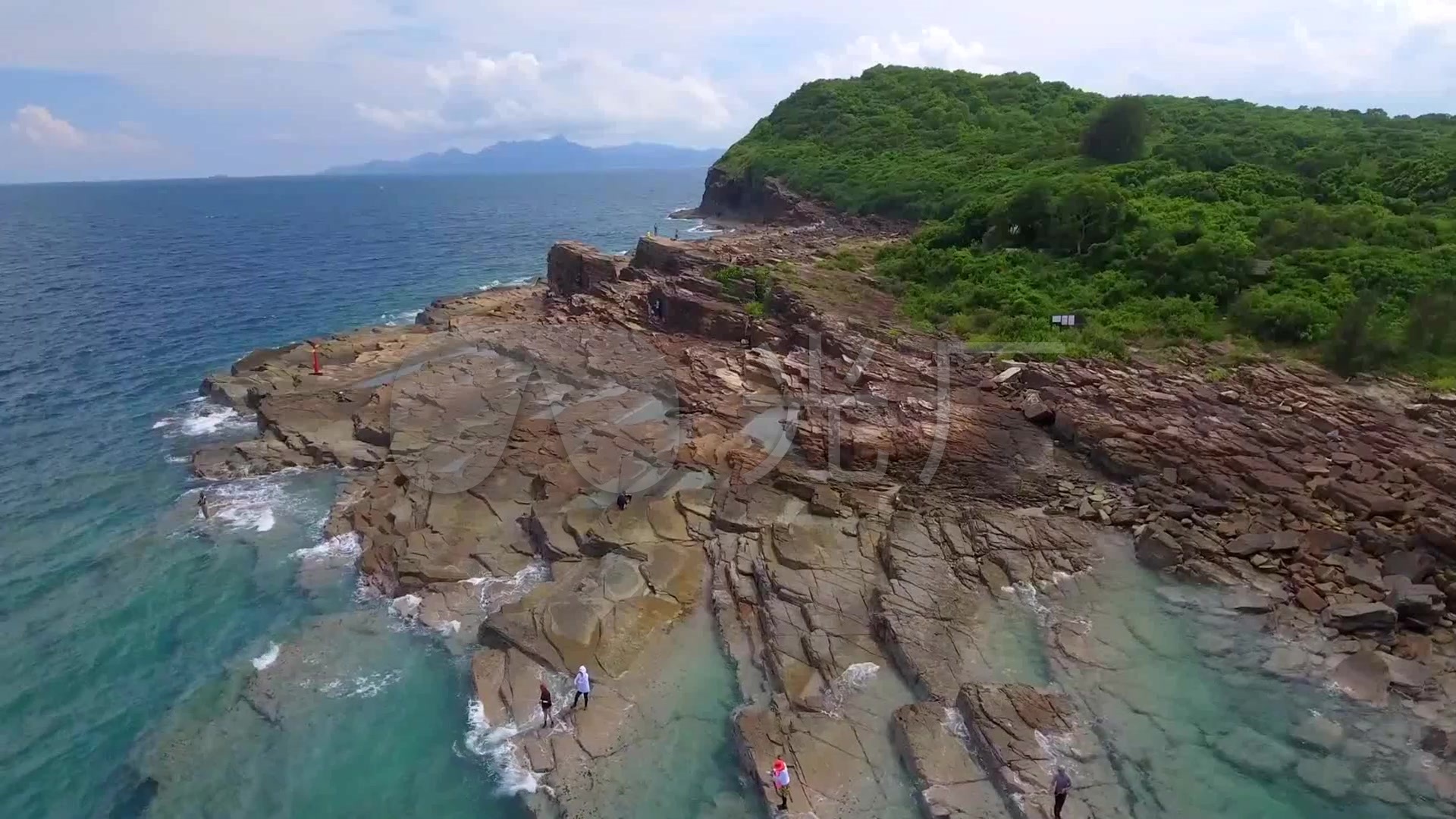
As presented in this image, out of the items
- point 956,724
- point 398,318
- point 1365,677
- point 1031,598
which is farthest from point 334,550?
point 398,318

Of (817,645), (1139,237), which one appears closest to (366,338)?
(817,645)

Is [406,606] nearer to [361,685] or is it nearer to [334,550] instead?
[361,685]

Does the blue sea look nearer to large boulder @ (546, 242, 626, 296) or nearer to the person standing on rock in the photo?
the person standing on rock

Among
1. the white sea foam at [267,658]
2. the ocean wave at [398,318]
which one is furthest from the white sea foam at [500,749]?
Result: the ocean wave at [398,318]

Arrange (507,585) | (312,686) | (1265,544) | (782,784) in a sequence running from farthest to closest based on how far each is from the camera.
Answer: (507,585), (1265,544), (312,686), (782,784)

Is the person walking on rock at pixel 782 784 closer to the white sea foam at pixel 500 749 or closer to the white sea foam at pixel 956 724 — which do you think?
the white sea foam at pixel 956 724

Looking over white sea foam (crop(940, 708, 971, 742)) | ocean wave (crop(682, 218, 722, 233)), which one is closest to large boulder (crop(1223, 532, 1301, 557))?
white sea foam (crop(940, 708, 971, 742))

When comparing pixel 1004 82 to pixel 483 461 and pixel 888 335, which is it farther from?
pixel 483 461
